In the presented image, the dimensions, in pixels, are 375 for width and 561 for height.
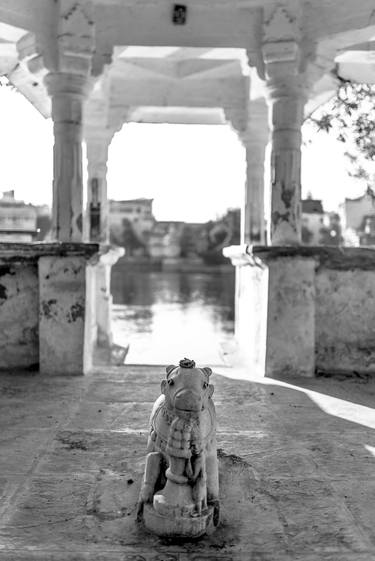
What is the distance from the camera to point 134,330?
45.3 ft

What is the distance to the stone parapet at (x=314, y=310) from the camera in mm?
5332

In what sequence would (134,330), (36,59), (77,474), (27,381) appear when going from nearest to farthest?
(77,474) < (27,381) < (36,59) < (134,330)

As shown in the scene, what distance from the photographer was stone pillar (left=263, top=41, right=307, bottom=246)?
5.42m

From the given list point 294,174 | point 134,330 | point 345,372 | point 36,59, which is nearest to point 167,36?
point 36,59

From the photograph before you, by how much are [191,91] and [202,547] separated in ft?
21.8

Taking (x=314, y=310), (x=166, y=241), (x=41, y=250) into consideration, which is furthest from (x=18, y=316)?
(x=166, y=241)

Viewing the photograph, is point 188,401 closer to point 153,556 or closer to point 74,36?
point 153,556

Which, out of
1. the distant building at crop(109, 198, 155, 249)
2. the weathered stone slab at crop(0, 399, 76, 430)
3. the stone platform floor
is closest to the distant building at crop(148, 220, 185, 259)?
the distant building at crop(109, 198, 155, 249)

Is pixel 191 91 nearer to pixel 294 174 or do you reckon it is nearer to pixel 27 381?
pixel 294 174

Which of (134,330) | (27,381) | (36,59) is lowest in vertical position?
(134,330)

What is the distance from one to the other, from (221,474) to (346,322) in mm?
3140

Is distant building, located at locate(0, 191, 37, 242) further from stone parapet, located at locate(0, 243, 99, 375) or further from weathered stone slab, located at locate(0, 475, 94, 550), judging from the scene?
weathered stone slab, located at locate(0, 475, 94, 550)

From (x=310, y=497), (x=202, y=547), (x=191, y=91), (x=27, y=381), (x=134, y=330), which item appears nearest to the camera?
(x=202, y=547)

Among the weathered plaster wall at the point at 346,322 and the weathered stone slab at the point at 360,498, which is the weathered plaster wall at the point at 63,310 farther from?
the weathered stone slab at the point at 360,498
